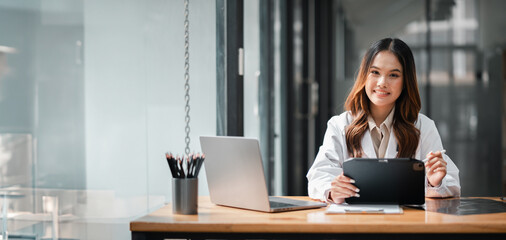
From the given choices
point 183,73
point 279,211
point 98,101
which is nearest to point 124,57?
point 98,101

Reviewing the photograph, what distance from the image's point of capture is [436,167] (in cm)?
205

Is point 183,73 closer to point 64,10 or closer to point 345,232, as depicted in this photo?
point 64,10

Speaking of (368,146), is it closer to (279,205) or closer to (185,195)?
(279,205)

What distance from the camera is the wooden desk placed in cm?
159

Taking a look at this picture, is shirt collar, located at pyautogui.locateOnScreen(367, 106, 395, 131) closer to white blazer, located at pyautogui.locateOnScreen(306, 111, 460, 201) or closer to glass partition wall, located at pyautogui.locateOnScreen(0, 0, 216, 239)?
white blazer, located at pyautogui.locateOnScreen(306, 111, 460, 201)

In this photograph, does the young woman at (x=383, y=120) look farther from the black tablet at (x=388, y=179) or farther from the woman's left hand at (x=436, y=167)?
the black tablet at (x=388, y=179)

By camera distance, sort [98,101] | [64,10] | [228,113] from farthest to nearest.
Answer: [228,113] < [98,101] < [64,10]

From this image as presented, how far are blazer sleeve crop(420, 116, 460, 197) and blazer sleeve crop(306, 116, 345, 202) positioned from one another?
34 centimetres

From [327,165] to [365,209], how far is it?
0.55 metres

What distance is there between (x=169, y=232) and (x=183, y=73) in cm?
92

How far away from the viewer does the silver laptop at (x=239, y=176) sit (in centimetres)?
178

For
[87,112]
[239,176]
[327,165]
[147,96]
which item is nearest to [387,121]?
[327,165]

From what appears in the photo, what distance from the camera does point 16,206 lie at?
1385 mm

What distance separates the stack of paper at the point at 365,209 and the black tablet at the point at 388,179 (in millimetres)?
23
